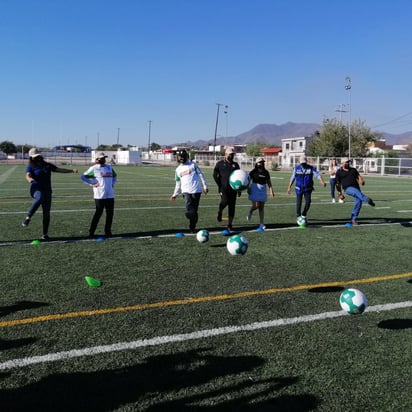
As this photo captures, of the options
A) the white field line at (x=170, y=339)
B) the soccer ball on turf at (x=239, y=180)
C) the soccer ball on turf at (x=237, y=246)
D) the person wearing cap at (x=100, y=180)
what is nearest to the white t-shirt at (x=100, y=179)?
the person wearing cap at (x=100, y=180)

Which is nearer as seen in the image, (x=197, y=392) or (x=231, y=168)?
(x=197, y=392)

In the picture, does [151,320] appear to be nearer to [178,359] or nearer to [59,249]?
[178,359]

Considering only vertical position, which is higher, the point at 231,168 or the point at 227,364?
the point at 231,168

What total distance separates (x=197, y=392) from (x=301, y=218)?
8.55m

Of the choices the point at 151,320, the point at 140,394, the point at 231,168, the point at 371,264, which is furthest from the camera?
the point at 231,168

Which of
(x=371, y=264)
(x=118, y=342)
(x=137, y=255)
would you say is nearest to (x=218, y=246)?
(x=137, y=255)

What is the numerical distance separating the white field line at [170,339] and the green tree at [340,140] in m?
66.5

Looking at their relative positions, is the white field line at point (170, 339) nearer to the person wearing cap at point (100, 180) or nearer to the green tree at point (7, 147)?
the person wearing cap at point (100, 180)

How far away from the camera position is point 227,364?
3.69 m

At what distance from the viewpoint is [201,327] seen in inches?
175

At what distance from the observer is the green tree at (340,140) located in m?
67.9

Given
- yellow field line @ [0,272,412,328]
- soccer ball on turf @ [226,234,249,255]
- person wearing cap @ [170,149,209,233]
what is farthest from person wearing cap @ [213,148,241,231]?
yellow field line @ [0,272,412,328]

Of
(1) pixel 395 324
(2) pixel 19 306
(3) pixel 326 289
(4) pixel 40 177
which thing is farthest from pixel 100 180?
(1) pixel 395 324

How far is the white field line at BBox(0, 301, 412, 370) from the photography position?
3.68 m
